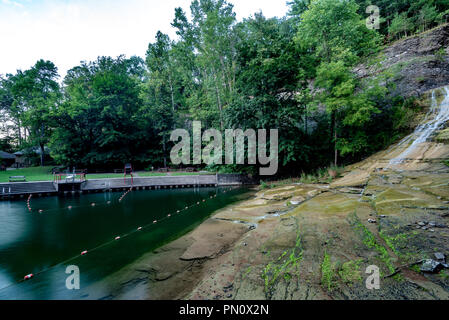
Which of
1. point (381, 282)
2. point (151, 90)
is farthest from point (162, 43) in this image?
point (381, 282)

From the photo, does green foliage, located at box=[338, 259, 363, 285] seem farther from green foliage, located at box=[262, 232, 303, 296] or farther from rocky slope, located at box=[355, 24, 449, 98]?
rocky slope, located at box=[355, 24, 449, 98]

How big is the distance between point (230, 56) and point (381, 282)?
77.1 ft

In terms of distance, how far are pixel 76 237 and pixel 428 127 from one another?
64.3 ft

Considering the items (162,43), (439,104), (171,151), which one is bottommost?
(171,151)

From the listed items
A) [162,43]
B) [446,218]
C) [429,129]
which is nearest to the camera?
[446,218]

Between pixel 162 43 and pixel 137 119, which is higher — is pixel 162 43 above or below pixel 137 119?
above

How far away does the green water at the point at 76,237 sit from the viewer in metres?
4.64

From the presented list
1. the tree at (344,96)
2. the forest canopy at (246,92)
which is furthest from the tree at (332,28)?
the tree at (344,96)

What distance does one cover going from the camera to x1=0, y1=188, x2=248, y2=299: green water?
183 inches

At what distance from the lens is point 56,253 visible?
6086 mm

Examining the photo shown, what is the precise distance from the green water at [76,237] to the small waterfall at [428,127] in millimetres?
11733

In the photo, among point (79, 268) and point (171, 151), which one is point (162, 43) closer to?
point (171, 151)
